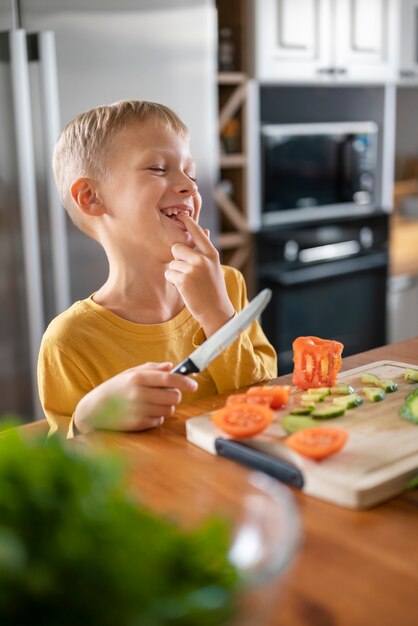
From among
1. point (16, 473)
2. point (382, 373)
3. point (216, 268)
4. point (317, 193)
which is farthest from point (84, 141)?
point (317, 193)

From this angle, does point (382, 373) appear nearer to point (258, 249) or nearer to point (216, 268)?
point (216, 268)

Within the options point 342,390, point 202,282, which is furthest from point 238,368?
point 342,390

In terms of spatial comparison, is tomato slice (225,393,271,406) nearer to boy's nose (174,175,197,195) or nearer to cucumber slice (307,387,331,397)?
cucumber slice (307,387,331,397)

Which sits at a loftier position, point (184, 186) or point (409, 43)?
point (409, 43)

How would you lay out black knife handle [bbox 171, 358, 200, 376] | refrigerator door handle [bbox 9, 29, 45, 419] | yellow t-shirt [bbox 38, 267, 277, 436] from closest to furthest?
black knife handle [bbox 171, 358, 200, 376] → yellow t-shirt [bbox 38, 267, 277, 436] → refrigerator door handle [bbox 9, 29, 45, 419]

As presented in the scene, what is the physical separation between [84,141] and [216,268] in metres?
0.36

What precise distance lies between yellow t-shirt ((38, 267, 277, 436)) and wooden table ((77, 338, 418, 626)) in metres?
0.33

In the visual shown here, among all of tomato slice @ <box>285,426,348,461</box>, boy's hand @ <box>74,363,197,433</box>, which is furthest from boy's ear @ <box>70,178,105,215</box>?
Result: tomato slice @ <box>285,426,348,461</box>

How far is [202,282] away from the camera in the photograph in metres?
1.23

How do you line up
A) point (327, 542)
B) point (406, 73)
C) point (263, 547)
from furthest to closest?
point (406, 73) < point (327, 542) < point (263, 547)

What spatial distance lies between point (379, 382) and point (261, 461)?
0.30 metres

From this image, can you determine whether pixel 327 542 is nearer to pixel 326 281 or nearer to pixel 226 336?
pixel 226 336

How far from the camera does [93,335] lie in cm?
130

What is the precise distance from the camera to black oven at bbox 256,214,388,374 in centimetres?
307
